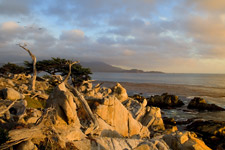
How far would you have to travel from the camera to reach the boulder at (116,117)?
1165 centimetres

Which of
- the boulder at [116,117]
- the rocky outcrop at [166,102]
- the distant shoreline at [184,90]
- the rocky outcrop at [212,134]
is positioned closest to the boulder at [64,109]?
the boulder at [116,117]

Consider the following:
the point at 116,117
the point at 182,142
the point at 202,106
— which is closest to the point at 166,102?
the point at 202,106

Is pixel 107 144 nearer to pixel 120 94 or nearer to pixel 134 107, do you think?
pixel 134 107

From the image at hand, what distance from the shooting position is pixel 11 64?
38406 mm

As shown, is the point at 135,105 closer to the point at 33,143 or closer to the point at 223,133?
the point at 223,133

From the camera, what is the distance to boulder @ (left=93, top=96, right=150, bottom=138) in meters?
11.6

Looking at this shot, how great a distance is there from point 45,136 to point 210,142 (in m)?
16.3

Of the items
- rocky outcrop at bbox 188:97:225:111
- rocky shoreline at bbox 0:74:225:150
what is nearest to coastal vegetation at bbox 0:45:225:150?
rocky shoreline at bbox 0:74:225:150

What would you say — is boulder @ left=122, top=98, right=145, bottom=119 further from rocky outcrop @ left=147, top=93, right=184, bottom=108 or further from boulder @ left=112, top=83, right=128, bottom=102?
rocky outcrop @ left=147, top=93, right=184, bottom=108

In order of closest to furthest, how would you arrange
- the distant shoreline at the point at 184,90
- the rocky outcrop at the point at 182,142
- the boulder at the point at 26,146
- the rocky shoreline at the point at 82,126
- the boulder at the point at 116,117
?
1. the boulder at the point at 26,146
2. the rocky shoreline at the point at 82,126
3. the rocky outcrop at the point at 182,142
4. the boulder at the point at 116,117
5. the distant shoreline at the point at 184,90

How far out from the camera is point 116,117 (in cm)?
1235

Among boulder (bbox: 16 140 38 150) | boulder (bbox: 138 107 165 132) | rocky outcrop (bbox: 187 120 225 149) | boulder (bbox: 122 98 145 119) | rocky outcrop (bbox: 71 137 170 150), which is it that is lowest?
rocky outcrop (bbox: 187 120 225 149)

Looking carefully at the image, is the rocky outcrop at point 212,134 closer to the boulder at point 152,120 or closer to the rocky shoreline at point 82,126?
the rocky shoreline at point 82,126

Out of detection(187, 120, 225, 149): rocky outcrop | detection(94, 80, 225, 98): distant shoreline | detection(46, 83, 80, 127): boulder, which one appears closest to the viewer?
detection(46, 83, 80, 127): boulder
